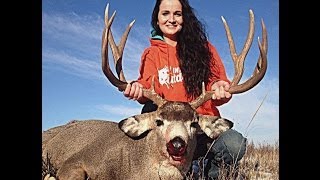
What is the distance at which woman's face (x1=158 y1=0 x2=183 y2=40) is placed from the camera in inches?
113

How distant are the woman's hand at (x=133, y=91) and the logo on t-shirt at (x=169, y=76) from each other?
0.12 m

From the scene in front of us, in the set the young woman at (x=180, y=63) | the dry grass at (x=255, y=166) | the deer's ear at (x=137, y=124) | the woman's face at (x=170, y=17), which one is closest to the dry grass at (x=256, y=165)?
the dry grass at (x=255, y=166)

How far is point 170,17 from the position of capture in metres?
2.89

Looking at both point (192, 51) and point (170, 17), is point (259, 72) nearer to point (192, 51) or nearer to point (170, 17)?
point (192, 51)

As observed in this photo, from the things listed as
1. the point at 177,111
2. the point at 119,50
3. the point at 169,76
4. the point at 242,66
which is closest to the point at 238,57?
the point at 242,66

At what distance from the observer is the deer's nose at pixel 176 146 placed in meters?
2.66

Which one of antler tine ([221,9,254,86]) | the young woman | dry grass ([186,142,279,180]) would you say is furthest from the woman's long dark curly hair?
dry grass ([186,142,279,180])

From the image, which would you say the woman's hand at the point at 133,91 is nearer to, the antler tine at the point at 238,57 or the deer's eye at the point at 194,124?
the deer's eye at the point at 194,124

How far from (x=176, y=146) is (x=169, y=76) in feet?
1.26
